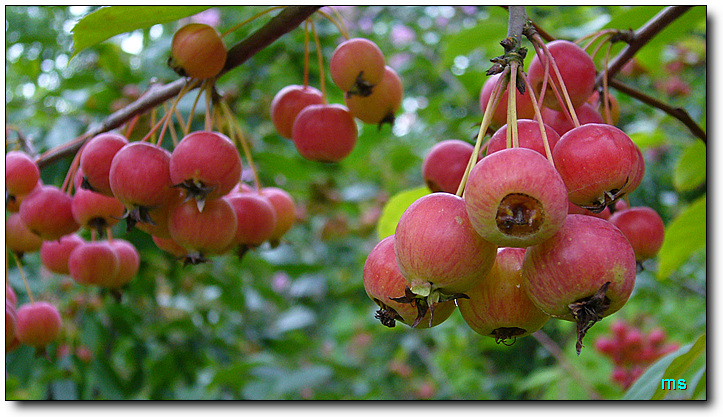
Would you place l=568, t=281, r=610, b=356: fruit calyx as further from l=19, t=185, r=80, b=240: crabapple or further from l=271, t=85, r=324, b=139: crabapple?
l=19, t=185, r=80, b=240: crabapple

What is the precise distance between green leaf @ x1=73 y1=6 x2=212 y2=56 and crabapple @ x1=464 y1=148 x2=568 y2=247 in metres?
0.54

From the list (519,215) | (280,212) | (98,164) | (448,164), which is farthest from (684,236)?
(98,164)

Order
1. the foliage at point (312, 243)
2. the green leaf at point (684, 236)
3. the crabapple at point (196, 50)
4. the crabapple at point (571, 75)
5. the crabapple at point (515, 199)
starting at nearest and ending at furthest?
the crabapple at point (515, 199) → the crabapple at point (571, 75) → the crabapple at point (196, 50) → the green leaf at point (684, 236) → the foliage at point (312, 243)

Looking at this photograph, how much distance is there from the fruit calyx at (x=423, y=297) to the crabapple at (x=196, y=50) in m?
0.48

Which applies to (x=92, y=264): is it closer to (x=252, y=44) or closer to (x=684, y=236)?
(x=252, y=44)

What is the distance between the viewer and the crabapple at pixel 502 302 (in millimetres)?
504

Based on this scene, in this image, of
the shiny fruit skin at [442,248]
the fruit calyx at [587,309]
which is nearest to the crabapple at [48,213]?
the shiny fruit skin at [442,248]

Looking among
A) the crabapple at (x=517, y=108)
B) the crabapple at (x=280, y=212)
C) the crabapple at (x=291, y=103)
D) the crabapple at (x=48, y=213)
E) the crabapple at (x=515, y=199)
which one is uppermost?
the crabapple at (x=515, y=199)

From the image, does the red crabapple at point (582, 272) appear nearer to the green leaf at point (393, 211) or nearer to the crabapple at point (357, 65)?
the crabapple at point (357, 65)

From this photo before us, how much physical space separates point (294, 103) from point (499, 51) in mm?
1113

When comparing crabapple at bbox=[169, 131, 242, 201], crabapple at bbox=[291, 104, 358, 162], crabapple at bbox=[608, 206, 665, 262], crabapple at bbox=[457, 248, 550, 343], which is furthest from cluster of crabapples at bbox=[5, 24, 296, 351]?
crabapple at bbox=[608, 206, 665, 262]

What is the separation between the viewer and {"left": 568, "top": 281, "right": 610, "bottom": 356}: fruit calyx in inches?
18.3

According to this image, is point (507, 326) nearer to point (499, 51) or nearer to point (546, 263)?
point (546, 263)

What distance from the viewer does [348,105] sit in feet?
3.14
